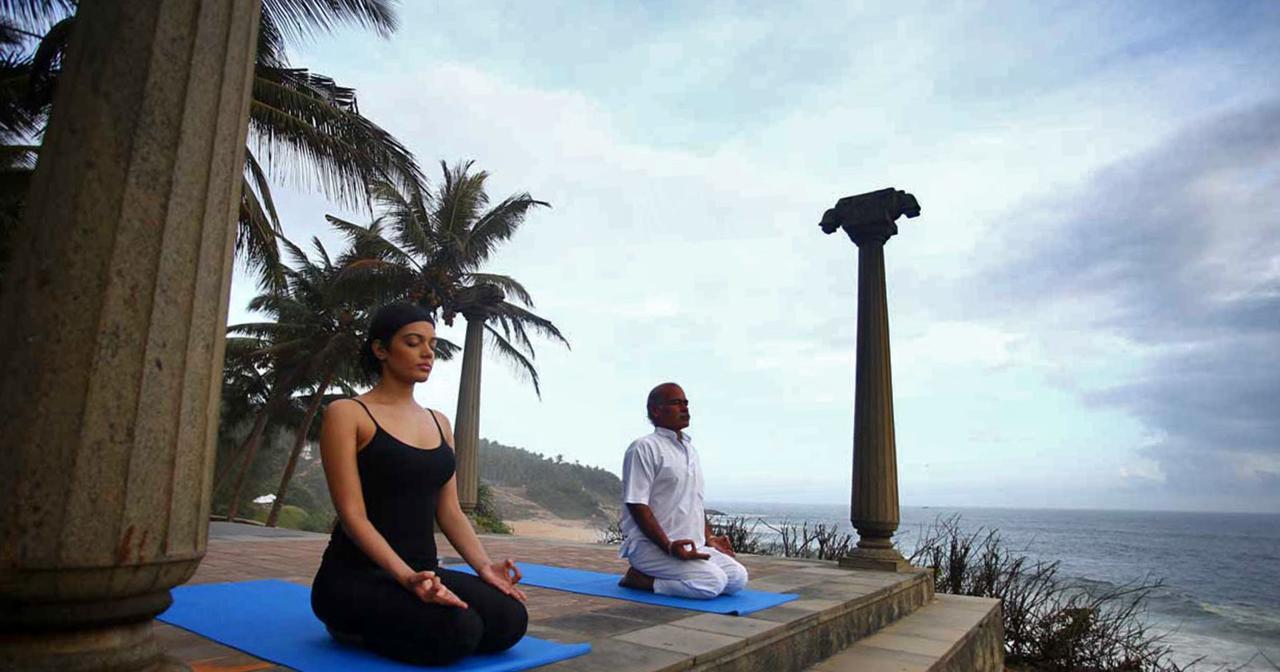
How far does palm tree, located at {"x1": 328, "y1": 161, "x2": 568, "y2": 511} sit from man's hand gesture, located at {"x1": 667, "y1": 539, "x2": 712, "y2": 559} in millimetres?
9776

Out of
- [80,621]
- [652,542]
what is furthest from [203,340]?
[652,542]

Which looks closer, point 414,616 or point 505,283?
point 414,616

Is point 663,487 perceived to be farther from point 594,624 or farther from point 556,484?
point 556,484

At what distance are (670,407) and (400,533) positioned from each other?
2.47 meters

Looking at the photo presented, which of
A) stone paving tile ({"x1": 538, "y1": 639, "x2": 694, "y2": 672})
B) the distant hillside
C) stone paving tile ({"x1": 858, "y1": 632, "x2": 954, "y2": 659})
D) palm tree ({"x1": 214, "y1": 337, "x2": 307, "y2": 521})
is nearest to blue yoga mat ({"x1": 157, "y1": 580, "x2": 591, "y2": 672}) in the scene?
stone paving tile ({"x1": 538, "y1": 639, "x2": 694, "y2": 672})

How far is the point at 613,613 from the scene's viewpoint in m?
4.17

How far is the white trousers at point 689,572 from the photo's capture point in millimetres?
4682

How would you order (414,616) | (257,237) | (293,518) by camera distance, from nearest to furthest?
(414,616) < (257,237) < (293,518)

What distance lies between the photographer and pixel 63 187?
62.4 inches

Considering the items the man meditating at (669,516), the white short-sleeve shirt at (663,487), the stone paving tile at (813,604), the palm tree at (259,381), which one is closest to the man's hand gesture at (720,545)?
the man meditating at (669,516)

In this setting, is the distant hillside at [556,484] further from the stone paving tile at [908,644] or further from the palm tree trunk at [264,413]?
the stone paving tile at [908,644]

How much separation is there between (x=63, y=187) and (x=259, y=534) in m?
9.38

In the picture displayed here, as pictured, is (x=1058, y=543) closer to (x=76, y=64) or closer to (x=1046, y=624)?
(x=1046, y=624)

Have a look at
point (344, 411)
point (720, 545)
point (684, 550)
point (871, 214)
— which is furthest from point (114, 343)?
point (871, 214)
